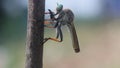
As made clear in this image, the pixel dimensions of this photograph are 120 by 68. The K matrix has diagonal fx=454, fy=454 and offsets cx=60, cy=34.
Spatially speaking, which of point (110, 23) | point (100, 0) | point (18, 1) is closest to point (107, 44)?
point (110, 23)

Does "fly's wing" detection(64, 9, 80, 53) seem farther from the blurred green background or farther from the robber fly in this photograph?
the blurred green background

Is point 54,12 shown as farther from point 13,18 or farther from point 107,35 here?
point 13,18

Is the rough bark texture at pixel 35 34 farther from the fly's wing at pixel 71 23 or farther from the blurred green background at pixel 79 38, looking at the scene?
the blurred green background at pixel 79 38

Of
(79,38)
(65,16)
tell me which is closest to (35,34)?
(65,16)

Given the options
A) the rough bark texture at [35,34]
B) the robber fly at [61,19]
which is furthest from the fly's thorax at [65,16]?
the rough bark texture at [35,34]

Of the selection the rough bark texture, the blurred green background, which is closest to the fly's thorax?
the rough bark texture

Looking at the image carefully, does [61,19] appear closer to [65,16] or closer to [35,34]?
[65,16]
